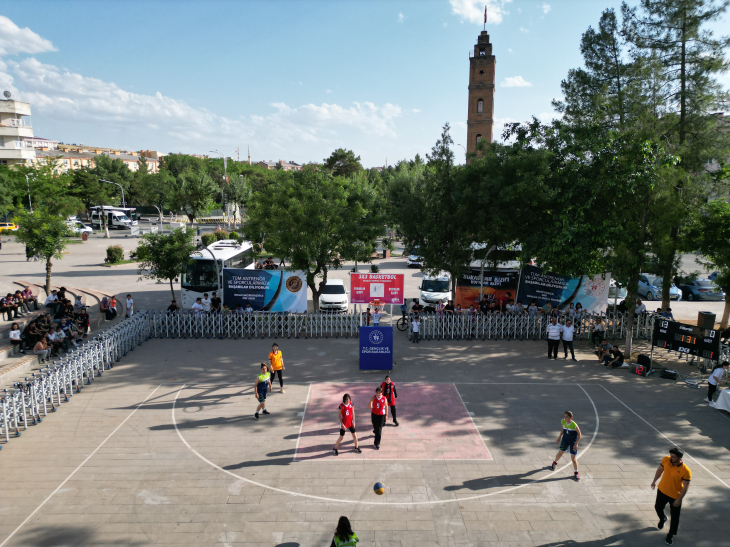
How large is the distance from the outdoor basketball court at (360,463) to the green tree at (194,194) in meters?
46.0

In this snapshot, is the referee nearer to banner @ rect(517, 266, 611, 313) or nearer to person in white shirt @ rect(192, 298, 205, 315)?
banner @ rect(517, 266, 611, 313)

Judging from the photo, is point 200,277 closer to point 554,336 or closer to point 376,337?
point 376,337

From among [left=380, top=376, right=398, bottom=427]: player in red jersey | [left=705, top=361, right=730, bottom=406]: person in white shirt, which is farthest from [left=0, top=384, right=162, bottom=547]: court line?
[left=705, top=361, right=730, bottom=406]: person in white shirt

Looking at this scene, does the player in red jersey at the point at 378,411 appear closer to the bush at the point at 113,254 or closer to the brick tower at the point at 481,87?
the bush at the point at 113,254

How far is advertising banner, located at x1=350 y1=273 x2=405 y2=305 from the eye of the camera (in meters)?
18.1

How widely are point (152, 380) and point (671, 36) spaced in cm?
2379

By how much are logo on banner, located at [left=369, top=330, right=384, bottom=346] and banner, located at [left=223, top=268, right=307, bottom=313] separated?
20.4ft

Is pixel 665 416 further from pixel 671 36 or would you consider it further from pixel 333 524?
pixel 671 36

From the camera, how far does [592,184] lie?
17.3 meters

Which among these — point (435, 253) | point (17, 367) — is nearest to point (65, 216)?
point (17, 367)

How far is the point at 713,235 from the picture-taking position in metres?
17.0

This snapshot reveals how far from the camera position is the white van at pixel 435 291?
24.1 m

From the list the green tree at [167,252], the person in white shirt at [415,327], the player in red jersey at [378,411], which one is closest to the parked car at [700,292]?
the person in white shirt at [415,327]

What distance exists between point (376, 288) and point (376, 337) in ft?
10.0
